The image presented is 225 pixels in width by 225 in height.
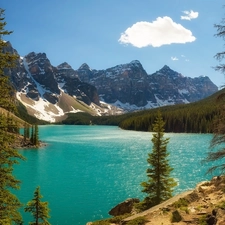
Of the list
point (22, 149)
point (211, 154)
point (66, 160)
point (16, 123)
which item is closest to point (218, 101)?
point (211, 154)

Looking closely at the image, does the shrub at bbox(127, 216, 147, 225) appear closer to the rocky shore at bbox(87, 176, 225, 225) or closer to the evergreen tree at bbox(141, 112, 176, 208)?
the rocky shore at bbox(87, 176, 225, 225)

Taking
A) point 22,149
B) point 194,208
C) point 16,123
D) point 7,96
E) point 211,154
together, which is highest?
point 7,96

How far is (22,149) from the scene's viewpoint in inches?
4405

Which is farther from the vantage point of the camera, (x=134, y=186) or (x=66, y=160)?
(x=66, y=160)

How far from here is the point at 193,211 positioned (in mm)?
17703

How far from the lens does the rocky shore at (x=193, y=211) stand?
15.5 meters

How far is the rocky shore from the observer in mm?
15469

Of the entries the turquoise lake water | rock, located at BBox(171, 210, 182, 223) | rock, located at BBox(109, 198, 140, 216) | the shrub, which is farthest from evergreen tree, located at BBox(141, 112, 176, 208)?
rock, located at BBox(171, 210, 182, 223)

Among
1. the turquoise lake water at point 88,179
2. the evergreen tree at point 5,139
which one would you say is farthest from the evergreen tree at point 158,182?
the evergreen tree at point 5,139

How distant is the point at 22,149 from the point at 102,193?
73.4 meters

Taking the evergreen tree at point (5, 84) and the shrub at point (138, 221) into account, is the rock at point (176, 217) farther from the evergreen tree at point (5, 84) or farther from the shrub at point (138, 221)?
the evergreen tree at point (5, 84)

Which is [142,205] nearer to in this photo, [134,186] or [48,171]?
[134,186]

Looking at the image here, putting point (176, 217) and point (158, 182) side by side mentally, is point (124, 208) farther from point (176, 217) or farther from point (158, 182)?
point (176, 217)

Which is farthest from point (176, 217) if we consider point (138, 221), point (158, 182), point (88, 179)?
point (88, 179)
